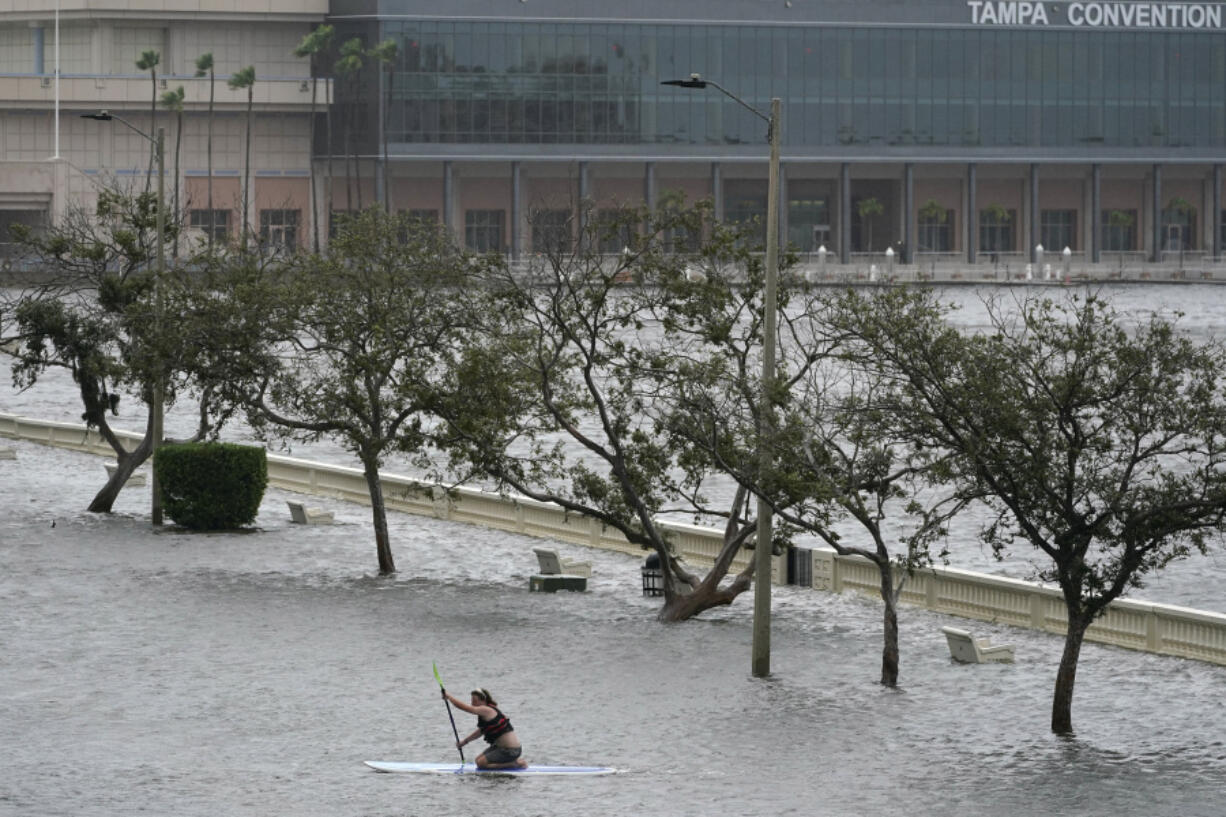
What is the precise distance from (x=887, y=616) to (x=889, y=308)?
179 inches

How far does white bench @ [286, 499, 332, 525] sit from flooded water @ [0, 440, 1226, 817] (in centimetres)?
539

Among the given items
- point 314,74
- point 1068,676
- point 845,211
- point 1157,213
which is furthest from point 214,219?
A: point 1068,676

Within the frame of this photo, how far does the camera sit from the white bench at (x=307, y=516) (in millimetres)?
46906

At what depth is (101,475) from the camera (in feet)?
182

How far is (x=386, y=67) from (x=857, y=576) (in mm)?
106165

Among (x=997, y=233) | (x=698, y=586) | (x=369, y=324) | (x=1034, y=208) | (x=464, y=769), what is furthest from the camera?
(x=997, y=233)

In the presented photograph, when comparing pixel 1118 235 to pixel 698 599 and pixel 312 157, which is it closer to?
pixel 312 157

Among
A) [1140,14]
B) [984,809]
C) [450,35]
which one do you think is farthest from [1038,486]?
[1140,14]

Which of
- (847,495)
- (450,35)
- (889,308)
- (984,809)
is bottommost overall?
(984,809)

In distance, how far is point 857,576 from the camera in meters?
38.2

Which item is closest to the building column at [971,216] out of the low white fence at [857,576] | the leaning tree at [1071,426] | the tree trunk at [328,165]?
the tree trunk at [328,165]

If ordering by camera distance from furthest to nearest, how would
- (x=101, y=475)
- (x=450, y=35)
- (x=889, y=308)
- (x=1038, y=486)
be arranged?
(x=450, y=35) → (x=101, y=475) → (x=889, y=308) → (x=1038, y=486)

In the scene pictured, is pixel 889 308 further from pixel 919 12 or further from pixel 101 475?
pixel 919 12

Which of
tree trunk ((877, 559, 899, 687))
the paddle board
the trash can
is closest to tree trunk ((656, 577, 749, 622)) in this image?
the trash can
